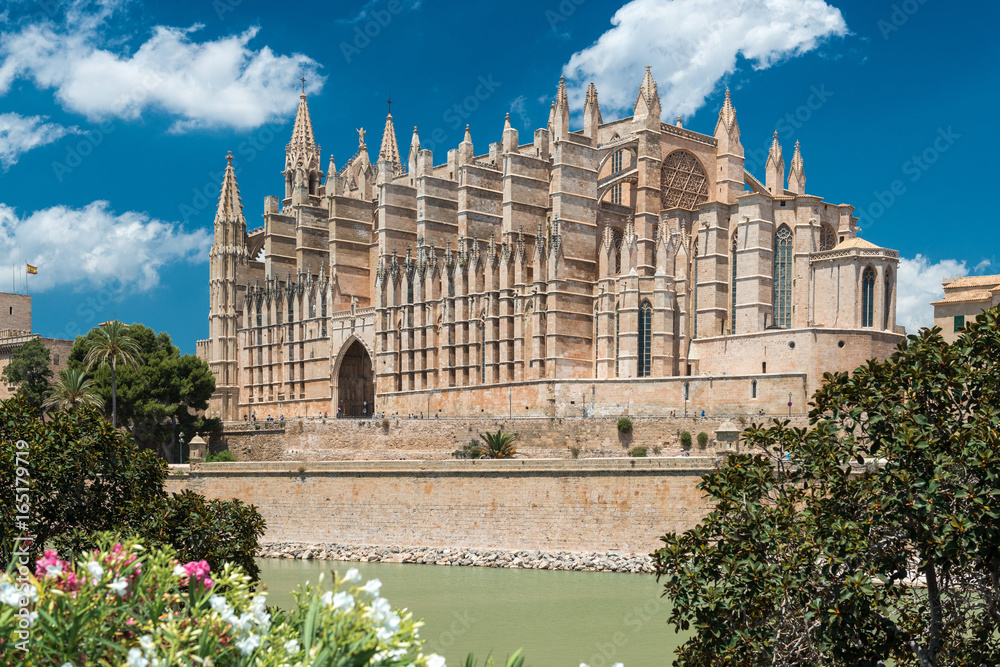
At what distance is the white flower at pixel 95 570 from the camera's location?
7746 millimetres

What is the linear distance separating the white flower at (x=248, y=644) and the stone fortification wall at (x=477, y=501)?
2282cm

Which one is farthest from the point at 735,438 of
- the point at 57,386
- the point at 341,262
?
the point at 341,262

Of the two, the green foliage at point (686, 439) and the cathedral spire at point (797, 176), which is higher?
the cathedral spire at point (797, 176)

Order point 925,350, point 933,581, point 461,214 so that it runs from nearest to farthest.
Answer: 1. point 933,581
2. point 925,350
3. point 461,214

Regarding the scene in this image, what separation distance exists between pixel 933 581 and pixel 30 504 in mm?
12799

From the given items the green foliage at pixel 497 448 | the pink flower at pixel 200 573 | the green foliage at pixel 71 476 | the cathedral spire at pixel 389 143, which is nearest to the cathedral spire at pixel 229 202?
the cathedral spire at pixel 389 143

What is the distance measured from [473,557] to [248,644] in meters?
25.8

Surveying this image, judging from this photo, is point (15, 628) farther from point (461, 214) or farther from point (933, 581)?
point (461, 214)

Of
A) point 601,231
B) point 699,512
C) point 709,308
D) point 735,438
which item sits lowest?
point 699,512

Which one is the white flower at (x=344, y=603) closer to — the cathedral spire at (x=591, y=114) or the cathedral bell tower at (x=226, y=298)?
the cathedral spire at (x=591, y=114)

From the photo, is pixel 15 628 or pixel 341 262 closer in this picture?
pixel 15 628

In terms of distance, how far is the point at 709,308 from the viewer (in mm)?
43250

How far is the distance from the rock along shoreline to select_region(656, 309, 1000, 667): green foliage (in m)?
16.3

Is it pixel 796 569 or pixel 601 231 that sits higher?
pixel 601 231
